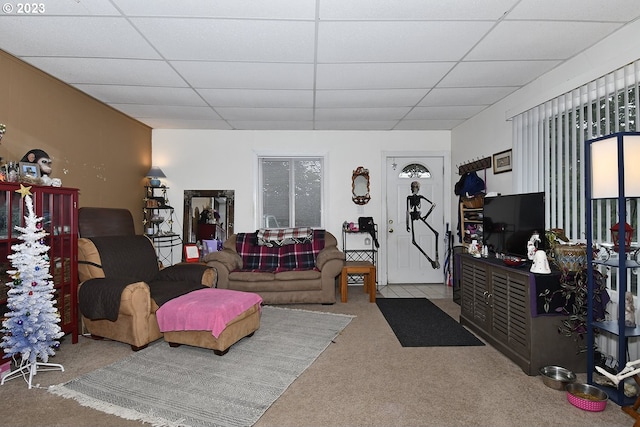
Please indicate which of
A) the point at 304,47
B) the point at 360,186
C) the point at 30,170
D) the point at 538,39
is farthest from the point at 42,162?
the point at 538,39

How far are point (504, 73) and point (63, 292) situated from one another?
4.51m

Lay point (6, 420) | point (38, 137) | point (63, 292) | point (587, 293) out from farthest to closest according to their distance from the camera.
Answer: point (38, 137) < point (63, 292) < point (587, 293) < point (6, 420)

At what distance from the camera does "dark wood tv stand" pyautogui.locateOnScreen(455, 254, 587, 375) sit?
2.54m

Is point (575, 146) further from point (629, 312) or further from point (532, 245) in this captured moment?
point (629, 312)

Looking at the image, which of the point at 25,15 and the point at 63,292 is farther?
the point at 63,292

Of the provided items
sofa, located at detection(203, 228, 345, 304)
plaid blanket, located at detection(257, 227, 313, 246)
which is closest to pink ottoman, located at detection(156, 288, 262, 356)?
sofa, located at detection(203, 228, 345, 304)

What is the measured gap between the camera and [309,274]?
4.52 meters

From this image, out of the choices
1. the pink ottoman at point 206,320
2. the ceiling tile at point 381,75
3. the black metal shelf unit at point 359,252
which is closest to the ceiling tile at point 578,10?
the ceiling tile at point 381,75

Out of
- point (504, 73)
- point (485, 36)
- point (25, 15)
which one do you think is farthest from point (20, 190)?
point (504, 73)

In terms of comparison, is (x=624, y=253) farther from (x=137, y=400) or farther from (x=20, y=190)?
(x=20, y=190)

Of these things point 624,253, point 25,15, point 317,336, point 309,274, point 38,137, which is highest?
point 25,15

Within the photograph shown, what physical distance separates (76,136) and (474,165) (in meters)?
4.84

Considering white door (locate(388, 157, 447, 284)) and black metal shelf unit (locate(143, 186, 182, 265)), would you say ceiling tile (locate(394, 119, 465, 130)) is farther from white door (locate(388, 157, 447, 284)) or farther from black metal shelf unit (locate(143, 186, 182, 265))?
black metal shelf unit (locate(143, 186, 182, 265))

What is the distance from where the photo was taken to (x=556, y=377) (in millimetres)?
2422
